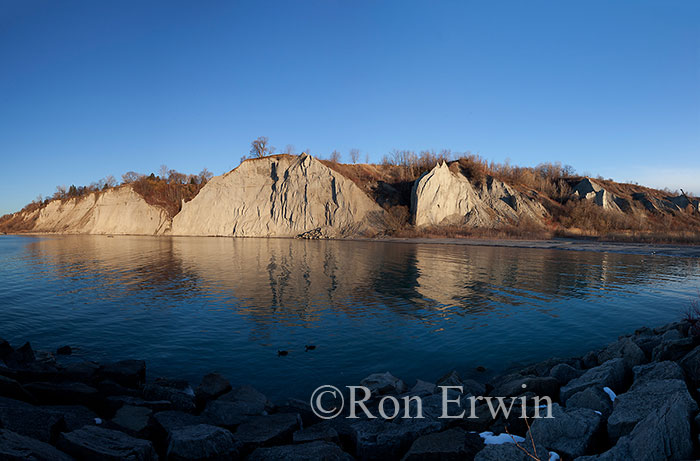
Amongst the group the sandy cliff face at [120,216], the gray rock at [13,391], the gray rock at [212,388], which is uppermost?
the sandy cliff face at [120,216]

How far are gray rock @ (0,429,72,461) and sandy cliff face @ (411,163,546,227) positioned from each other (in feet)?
183

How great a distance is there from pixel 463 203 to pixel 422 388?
5696 cm

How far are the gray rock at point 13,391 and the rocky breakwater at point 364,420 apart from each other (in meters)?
0.01

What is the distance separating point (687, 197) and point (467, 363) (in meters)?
81.3

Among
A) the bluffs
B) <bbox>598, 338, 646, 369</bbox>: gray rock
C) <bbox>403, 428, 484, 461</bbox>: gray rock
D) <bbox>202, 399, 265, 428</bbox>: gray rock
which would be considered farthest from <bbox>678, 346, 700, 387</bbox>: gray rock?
the bluffs

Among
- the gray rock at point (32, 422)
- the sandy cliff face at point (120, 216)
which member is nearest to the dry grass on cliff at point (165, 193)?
the sandy cliff face at point (120, 216)

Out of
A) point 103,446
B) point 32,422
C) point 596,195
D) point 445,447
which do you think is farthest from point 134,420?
point 596,195

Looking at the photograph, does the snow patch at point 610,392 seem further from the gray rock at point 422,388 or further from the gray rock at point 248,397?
the gray rock at point 248,397

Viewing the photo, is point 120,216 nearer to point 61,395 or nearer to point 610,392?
point 61,395

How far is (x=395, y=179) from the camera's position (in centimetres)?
7231

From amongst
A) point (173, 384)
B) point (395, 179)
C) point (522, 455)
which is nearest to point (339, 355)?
point (173, 384)

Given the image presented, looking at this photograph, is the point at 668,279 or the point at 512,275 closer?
the point at 668,279

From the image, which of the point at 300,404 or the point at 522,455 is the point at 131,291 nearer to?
the point at 300,404

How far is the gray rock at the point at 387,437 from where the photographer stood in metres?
5.18
